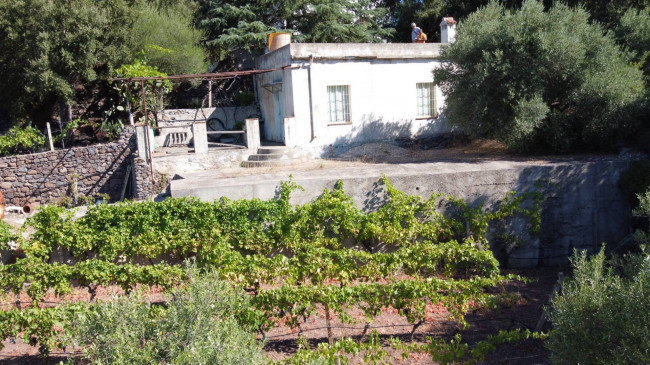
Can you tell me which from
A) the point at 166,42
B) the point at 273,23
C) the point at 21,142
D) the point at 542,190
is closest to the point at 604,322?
the point at 542,190

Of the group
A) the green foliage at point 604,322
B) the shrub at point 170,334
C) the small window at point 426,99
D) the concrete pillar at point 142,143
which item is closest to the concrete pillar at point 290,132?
the concrete pillar at point 142,143

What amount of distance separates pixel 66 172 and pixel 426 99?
470 inches

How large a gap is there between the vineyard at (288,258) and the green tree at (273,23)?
482 inches

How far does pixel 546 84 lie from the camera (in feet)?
43.3

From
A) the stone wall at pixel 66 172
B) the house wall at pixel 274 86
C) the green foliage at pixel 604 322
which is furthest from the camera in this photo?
the stone wall at pixel 66 172

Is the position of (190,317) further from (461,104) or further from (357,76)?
(357,76)

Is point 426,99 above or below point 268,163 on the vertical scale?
above

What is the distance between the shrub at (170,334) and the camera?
5172 mm

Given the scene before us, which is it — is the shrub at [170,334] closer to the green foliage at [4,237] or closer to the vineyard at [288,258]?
the vineyard at [288,258]

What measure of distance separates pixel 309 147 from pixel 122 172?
6.21 metres

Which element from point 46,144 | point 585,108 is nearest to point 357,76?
point 585,108

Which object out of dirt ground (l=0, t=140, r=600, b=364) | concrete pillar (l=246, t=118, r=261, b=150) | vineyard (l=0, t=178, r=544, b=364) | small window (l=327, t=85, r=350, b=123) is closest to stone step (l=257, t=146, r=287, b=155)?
concrete pillar (l=246, t=118, r=261, b=150)

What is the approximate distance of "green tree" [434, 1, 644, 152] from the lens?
40.8ft

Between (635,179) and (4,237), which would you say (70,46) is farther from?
(635,179)
